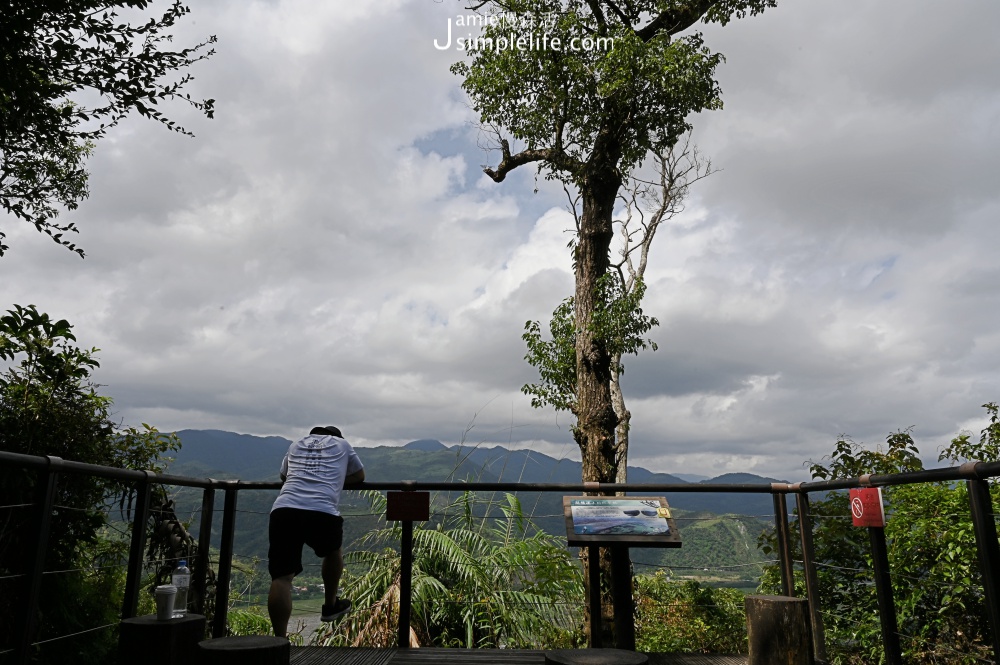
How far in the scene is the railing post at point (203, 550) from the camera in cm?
479

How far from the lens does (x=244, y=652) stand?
2.91 metres

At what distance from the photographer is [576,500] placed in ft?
14.8

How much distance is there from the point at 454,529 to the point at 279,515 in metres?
2.93

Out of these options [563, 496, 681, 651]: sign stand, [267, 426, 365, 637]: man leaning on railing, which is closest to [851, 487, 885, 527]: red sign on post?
[563, 496, 681, 651]: sign stand

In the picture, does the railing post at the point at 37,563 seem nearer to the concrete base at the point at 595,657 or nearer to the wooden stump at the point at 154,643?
the wooden stump at the point at 154,643

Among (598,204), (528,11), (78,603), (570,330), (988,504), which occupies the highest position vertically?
(528,11)

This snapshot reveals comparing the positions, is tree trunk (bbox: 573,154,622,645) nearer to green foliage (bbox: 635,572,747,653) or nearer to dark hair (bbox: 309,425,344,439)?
green foliage (bbox: 635,572,747,653)

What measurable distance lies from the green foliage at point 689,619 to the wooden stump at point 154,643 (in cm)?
329

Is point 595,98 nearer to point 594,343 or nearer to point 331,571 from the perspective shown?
point 594,343

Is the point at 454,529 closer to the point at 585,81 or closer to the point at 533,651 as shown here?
the point at 533,651

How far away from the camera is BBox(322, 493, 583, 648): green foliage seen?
5.84 meters

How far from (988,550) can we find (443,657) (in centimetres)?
289

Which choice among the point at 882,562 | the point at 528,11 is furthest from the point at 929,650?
the point at 528,11

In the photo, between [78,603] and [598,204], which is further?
[598,204]
